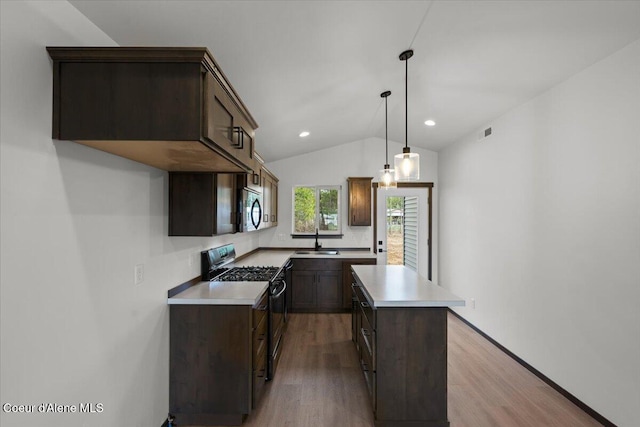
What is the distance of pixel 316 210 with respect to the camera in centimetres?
548

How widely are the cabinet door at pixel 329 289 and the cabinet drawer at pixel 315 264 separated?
8 centimetres

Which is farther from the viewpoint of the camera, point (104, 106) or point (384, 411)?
point (384, 411)

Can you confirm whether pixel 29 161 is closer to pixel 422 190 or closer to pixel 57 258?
pixel 57 258

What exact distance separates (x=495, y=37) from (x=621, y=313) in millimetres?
2089

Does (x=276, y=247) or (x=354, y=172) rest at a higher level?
(x=354, y=172)

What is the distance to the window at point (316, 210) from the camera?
17.9 ft

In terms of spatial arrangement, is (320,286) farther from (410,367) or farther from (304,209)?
(410,367)

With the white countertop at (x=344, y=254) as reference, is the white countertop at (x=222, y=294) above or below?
above

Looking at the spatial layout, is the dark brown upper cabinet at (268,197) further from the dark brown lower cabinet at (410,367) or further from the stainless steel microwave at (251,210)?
the dark brown lower cabinet at (410,367)

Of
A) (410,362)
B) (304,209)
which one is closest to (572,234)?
(410,362)

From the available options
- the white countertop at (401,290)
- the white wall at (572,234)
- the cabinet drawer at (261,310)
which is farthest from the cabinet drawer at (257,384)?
the white wall at (572,234)

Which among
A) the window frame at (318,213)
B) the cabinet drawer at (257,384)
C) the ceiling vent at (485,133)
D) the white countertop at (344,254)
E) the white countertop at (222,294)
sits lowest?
the cabinet drawer at (257,384)

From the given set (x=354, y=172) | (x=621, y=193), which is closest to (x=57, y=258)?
(x=621, y=193)

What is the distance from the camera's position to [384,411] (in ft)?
6.88
